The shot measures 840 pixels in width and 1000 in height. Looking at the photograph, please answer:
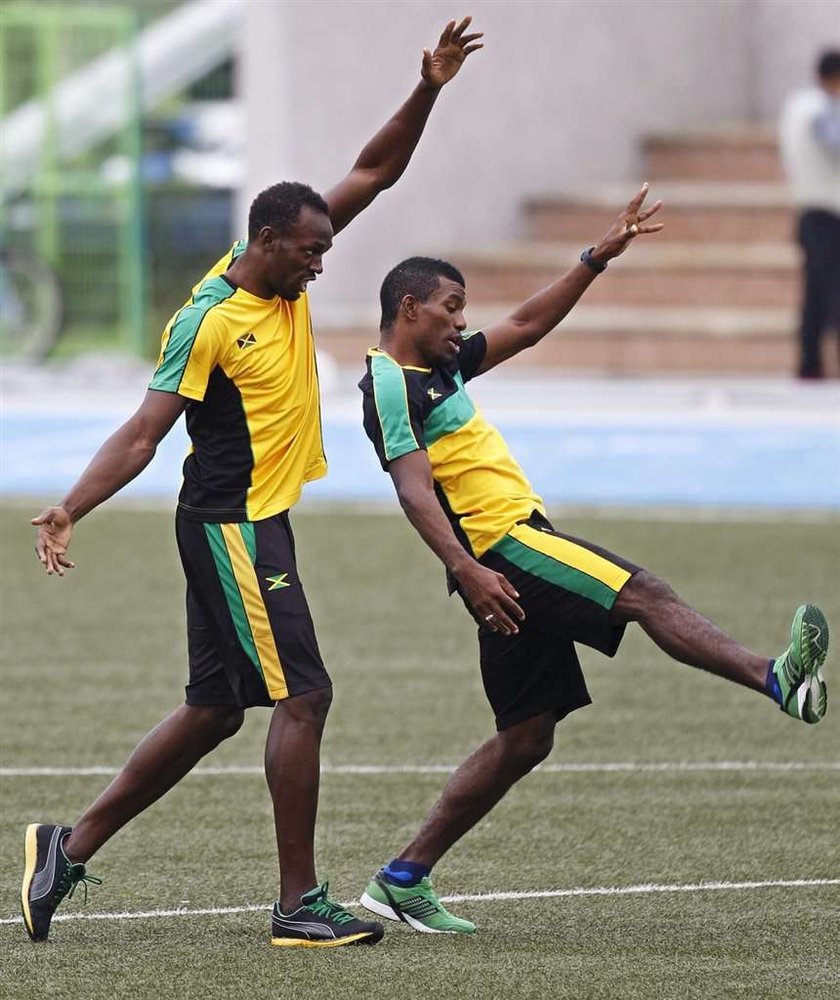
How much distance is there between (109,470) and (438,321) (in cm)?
100

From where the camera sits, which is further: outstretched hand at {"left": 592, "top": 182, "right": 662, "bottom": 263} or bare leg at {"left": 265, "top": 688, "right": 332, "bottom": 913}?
outstretched hand at {"left": 592, "top": 182, "right": 662, "bottom": 263}

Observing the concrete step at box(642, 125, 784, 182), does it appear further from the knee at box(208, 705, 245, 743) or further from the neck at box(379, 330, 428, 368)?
the knee at box(208, 705, 245, 743)

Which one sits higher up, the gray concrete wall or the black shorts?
the gray concrete wall

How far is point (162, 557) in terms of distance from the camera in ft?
45.7

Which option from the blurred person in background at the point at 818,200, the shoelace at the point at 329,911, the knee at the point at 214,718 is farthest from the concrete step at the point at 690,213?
the shoelace at the point at 329,911

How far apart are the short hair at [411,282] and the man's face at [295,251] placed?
0.90 feet

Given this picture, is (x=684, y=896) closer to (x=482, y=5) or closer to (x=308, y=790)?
(x=308, y=790)

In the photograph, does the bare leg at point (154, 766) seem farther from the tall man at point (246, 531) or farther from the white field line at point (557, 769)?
the white field line at point (557, 769)

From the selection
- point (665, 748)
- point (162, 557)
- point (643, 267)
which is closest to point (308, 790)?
point (665, 748)

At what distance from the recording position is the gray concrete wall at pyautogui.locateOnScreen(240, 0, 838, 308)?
69.5ft

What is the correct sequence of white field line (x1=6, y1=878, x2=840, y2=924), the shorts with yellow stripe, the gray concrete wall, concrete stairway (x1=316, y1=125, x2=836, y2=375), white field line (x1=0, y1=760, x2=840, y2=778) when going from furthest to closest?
the gray concrete wall < concrete stairway (x1=316, y1=125, x2=836, y2=375) < white field line (x1=0, y1=760, x2=840, y2=778) < white field line (x1=6, y1=878, x2=840, y2=924) < the shorts with yellow stripe

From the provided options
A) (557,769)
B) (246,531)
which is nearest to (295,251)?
(246,531)

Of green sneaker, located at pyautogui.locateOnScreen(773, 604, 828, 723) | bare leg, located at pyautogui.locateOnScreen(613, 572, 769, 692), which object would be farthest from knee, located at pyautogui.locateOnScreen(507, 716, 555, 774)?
green sneaker, located at pyautogui.locateOnScreen(773, 604, 828, 723)

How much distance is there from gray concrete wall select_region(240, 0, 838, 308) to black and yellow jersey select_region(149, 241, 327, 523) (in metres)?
14.6
